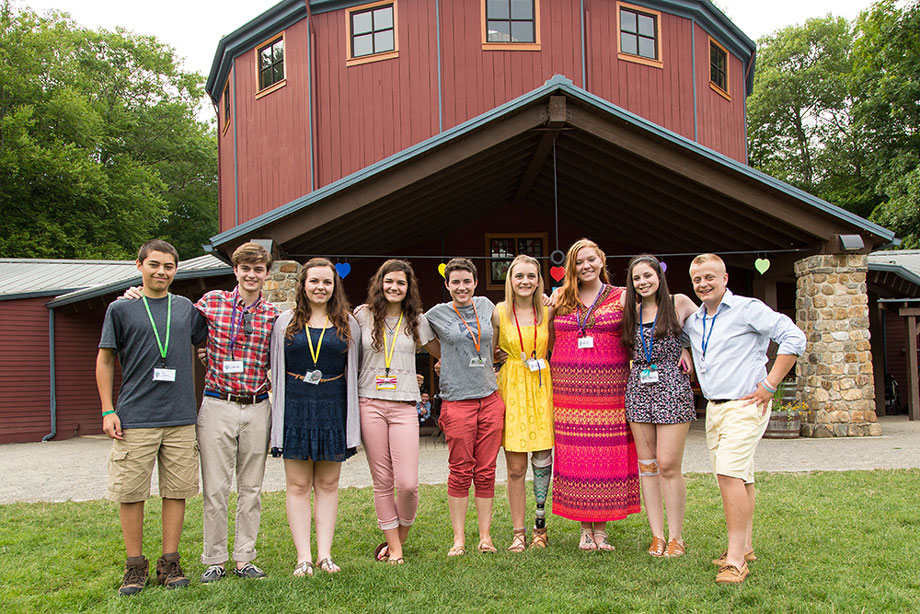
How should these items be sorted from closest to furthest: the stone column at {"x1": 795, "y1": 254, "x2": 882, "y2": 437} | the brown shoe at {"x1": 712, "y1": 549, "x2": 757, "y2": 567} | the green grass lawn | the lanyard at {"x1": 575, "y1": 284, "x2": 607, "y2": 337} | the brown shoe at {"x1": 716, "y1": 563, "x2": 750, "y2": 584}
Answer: the green grass lawn
the brown shoe at {"x1": 716, "y1": 563, "x2": 750, "y2": 584}
the brown shoe at {"x1": 712, "y1": 549, "x2": 757, "y2": 567}
the lanyard at {"x1": 575, "y1": 284, "x2": 607, "y2": 337}
the stone column at {"x1": 795, "y1": 254, "x2": 882, "y2": 437}

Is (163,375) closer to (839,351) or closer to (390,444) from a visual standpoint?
(390,444)

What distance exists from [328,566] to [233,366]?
1.24m

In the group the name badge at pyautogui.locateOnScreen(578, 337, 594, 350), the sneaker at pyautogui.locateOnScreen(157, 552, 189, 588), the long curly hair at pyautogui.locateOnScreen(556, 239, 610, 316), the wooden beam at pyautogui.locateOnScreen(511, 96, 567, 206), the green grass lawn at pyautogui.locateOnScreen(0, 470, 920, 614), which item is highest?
the wooden beam at pyautogui.locateOnScreen(511, 96, 567, 206)

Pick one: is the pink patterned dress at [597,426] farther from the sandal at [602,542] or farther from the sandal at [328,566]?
the sandal at [328,566]

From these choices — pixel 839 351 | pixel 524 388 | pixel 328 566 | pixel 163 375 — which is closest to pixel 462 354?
pixel 524 388

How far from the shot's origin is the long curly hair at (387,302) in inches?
161

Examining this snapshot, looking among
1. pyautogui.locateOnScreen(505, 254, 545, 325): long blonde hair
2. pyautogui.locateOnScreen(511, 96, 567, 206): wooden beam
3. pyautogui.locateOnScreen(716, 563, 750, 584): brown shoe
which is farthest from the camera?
pyautogui.locateOnScreen(511, 96, 567, 206): wooden beam

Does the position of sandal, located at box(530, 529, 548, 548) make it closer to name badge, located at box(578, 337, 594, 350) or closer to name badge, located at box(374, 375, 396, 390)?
name badge, located at box(578, 337, 594, 350)

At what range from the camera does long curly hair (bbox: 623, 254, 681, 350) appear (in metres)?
4.00

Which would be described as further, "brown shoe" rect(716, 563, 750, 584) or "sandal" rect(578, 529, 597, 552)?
"sandal" rect(578, 529, 597, 552)

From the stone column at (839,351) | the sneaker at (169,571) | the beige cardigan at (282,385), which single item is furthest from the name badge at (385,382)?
the stone column at (839,351)

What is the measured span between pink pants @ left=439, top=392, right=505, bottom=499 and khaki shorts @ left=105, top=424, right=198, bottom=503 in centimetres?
142

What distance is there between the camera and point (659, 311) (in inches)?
159

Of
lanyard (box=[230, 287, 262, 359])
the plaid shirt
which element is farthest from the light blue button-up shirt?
lanyard (box=[230, 287, 262, 359])
